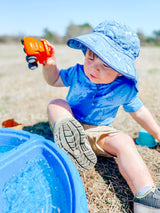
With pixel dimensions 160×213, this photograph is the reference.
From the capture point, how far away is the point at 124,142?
4.31 ft

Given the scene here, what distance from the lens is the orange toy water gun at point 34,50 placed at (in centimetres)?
118

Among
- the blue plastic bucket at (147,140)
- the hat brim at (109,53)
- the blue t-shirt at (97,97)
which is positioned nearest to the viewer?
the hat brim at (109,53)

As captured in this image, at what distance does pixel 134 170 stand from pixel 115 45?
2.44ft

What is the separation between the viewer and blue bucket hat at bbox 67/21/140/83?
113 centimetres

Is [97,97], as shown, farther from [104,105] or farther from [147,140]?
[147,140]

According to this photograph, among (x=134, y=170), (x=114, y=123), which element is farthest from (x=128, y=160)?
(x=114, y=123)

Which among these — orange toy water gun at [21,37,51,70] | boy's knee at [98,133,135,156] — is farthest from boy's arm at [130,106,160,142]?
orange toy water gun at [21,37,51,70]

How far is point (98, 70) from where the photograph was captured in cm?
121

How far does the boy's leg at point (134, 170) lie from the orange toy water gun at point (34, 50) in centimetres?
71

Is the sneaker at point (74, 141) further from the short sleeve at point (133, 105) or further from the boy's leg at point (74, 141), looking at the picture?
the short sleeve at point (133, 105)

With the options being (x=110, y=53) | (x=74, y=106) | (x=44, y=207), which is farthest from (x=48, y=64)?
(x=44, y=207)

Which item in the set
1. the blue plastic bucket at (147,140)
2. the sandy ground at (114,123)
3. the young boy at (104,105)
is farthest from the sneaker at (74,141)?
the blue plastic bucket at (147,140)

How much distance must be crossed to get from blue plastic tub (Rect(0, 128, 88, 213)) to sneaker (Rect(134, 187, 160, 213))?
0.98 ft

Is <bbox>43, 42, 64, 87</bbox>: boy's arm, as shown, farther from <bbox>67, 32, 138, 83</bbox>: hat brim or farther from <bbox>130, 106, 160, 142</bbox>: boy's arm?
<bbox>130, 106, 160, 142</bbox>: boy's arm
